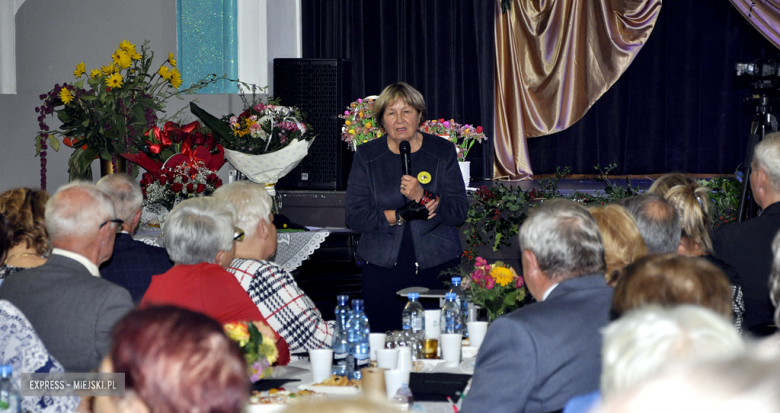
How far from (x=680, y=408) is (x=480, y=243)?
3838 mm

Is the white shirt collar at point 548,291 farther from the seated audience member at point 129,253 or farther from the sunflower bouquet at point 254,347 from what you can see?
the seated audience member at point 129,253

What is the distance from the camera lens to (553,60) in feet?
22.0

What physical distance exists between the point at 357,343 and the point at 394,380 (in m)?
0.37

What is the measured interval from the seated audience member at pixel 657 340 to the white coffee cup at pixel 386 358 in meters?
1.04

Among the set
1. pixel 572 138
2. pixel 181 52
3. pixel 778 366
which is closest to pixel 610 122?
pixel 572 138

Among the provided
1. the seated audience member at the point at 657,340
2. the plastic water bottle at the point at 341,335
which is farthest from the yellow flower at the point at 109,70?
the seated audience member at the point at 657,340

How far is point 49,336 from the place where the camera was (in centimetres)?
179

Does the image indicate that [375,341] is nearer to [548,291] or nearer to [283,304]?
[283,304]

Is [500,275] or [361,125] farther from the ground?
[361,125]

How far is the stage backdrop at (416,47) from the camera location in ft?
22.2

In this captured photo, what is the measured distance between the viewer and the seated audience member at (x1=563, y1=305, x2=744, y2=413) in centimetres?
74

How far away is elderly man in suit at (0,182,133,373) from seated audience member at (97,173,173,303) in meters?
0.70

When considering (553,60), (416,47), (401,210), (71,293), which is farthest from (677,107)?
(71,293)

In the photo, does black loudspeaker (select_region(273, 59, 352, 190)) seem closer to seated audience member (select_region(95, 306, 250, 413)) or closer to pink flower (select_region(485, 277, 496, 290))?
pink flower (select_region(485, 277, 496, 290))
